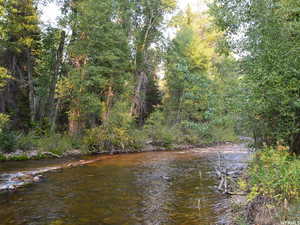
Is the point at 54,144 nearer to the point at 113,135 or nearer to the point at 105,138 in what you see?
the point at 105,138

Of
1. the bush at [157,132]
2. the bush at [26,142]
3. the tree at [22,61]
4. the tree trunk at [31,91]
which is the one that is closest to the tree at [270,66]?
the bush at [26,142]

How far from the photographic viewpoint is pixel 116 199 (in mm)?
8492

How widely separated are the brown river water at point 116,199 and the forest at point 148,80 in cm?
162

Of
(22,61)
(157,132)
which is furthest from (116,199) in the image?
(22,61)

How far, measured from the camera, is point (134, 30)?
88.0ft

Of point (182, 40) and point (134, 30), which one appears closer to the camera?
point (134, 30)

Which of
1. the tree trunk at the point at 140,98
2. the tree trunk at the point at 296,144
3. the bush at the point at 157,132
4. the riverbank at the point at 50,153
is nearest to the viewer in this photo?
the tree trunk at the point at 296,144

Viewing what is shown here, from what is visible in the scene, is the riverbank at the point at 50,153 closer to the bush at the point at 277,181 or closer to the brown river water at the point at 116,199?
the brown river water at the point at 116,199

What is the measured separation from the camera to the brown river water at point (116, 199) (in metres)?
6.83

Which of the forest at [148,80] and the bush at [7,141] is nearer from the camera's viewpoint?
the forest at [148,80]

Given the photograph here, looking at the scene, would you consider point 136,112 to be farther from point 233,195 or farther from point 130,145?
point 233,195

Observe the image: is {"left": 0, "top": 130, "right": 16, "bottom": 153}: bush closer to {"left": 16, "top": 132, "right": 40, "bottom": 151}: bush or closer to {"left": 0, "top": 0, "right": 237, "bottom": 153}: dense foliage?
{"left": 0, "top": 0, "right": 237, "bottom": 153}: dense foliage

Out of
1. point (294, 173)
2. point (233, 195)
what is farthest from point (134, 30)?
point (294, 173)

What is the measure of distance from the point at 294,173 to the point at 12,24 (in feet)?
64.9
